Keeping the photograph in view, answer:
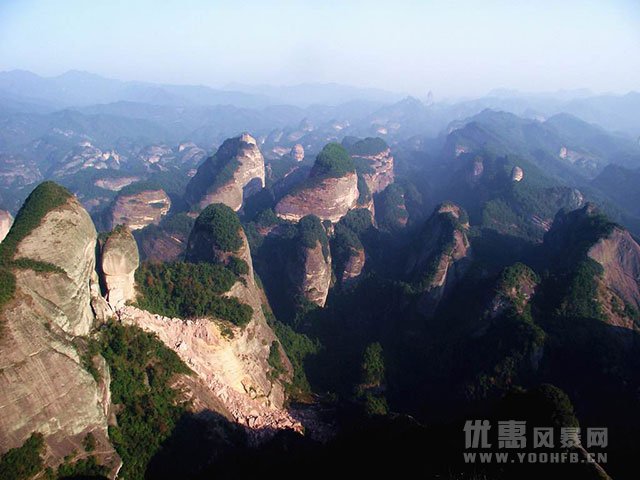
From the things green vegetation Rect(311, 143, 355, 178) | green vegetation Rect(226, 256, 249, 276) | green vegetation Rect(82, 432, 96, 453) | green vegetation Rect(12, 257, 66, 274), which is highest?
green vegetation Rect(12, 257, 66, 274)

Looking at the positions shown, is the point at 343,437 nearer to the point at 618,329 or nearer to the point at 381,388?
the point at 381,388

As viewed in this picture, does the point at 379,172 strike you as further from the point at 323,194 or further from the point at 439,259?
the point at 439,259

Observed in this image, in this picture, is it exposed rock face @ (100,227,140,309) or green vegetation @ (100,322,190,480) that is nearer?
green vegetation @ (100,322,190,480)

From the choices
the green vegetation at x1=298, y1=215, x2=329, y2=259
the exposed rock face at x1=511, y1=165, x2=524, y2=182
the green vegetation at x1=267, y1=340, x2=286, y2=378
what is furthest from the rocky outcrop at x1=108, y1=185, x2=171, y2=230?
the exposed rock face at x1=511, y1=165, x2=524, y2=182

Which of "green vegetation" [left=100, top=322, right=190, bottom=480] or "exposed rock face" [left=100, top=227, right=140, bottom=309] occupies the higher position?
"exposed rock face" [left=100, top=227, right=140, bottom=309]

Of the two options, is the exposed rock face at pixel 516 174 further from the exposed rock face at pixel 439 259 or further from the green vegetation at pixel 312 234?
the green vegetation at pixel 312 234

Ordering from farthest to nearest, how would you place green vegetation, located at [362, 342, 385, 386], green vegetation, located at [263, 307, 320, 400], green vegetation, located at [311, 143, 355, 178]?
green vegetation, located at [311, 143, 355, 178], green vegetation, located at [362, 342, 385, 386], green vegetation, located at [263, 307, 320, 400]

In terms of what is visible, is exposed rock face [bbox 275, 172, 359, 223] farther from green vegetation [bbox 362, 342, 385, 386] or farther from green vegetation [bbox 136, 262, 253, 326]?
green vegetation [bbox 136, 262, 253, 326]
